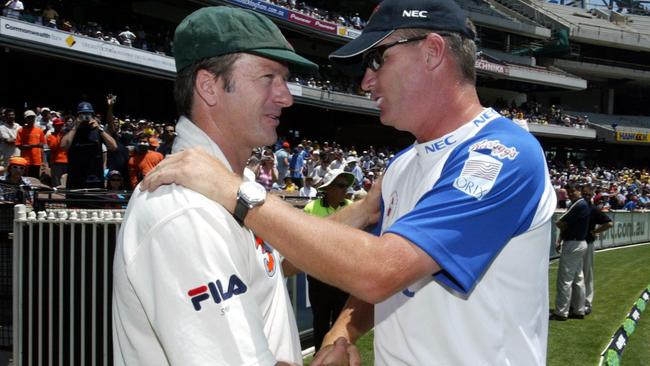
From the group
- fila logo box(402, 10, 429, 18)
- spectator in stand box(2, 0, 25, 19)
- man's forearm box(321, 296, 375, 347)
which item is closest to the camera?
fila logo box(402, 10, 429, 18)

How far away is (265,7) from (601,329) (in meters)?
23.8

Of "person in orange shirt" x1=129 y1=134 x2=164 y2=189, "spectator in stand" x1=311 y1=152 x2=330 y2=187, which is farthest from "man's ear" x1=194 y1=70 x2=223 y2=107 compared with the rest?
"spectator in stand" x1=311 y1=152 x2=330 y2=187

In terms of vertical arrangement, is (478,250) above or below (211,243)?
below

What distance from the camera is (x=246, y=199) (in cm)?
167

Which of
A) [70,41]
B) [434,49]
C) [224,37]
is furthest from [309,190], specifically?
[70,41]

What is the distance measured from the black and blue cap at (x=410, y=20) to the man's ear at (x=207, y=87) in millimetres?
504

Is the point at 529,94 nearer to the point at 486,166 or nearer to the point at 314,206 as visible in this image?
the point at 314,206

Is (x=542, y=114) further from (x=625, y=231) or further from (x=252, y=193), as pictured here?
(x=252, y=193)

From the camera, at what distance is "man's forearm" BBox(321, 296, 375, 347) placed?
95.4 inches

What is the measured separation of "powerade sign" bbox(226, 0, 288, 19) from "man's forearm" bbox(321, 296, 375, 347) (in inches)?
1005

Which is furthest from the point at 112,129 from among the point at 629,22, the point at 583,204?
the point at 629,22

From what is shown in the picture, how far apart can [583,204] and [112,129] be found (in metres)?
7.16

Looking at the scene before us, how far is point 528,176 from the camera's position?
1.87 metres

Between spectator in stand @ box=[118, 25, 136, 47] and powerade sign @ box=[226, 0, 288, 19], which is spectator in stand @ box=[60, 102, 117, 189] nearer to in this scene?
spectator in stand @ box=[118, 25, 136, 47]
